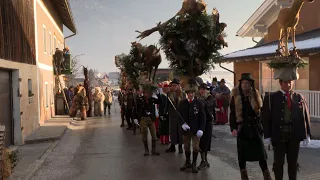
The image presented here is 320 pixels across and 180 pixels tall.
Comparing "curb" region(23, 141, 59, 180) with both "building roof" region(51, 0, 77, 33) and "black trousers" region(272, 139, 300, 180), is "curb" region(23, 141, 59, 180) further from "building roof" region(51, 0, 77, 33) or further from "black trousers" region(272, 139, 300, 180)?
"building roof" region(51, 0, 77, 33)

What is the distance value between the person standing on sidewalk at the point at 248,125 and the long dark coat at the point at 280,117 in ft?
1.02

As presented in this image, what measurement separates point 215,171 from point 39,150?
5519mm

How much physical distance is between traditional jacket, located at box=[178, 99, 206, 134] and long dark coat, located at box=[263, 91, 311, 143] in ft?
5.65

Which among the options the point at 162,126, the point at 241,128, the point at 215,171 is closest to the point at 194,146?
the point at 215,171

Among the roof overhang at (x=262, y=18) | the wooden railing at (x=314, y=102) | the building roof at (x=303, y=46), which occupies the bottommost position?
the wooden railing at (x=314, y=102)

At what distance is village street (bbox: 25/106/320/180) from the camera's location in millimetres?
6723

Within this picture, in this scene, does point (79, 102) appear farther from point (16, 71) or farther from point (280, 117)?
point (280, 117)

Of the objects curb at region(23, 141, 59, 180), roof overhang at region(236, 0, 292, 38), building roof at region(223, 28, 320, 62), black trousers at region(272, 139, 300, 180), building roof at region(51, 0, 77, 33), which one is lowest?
curb at region(23, 141, 59, 180)

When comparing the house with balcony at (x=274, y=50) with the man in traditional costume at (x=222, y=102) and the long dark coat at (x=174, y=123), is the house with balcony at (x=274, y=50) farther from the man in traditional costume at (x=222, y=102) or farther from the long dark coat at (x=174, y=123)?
the long dark coat at (x=174, y=123)

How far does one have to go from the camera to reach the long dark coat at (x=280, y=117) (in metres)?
5.09

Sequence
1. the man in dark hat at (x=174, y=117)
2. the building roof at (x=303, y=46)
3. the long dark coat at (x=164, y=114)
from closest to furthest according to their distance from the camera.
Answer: the man in dark hat at (x=174, y=117)
the long dark coat at (x=164, y=114)
the building roof at (x=303, y=46)

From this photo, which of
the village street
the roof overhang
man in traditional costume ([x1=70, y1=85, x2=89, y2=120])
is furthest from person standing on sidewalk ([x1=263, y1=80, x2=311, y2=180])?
man in traditional costume ([x1=70, y1=85, x2=89, y2=120])

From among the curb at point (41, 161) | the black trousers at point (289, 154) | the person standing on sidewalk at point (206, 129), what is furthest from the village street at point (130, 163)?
the black trousers at point (289, 154)

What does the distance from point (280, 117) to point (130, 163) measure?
393 cm
